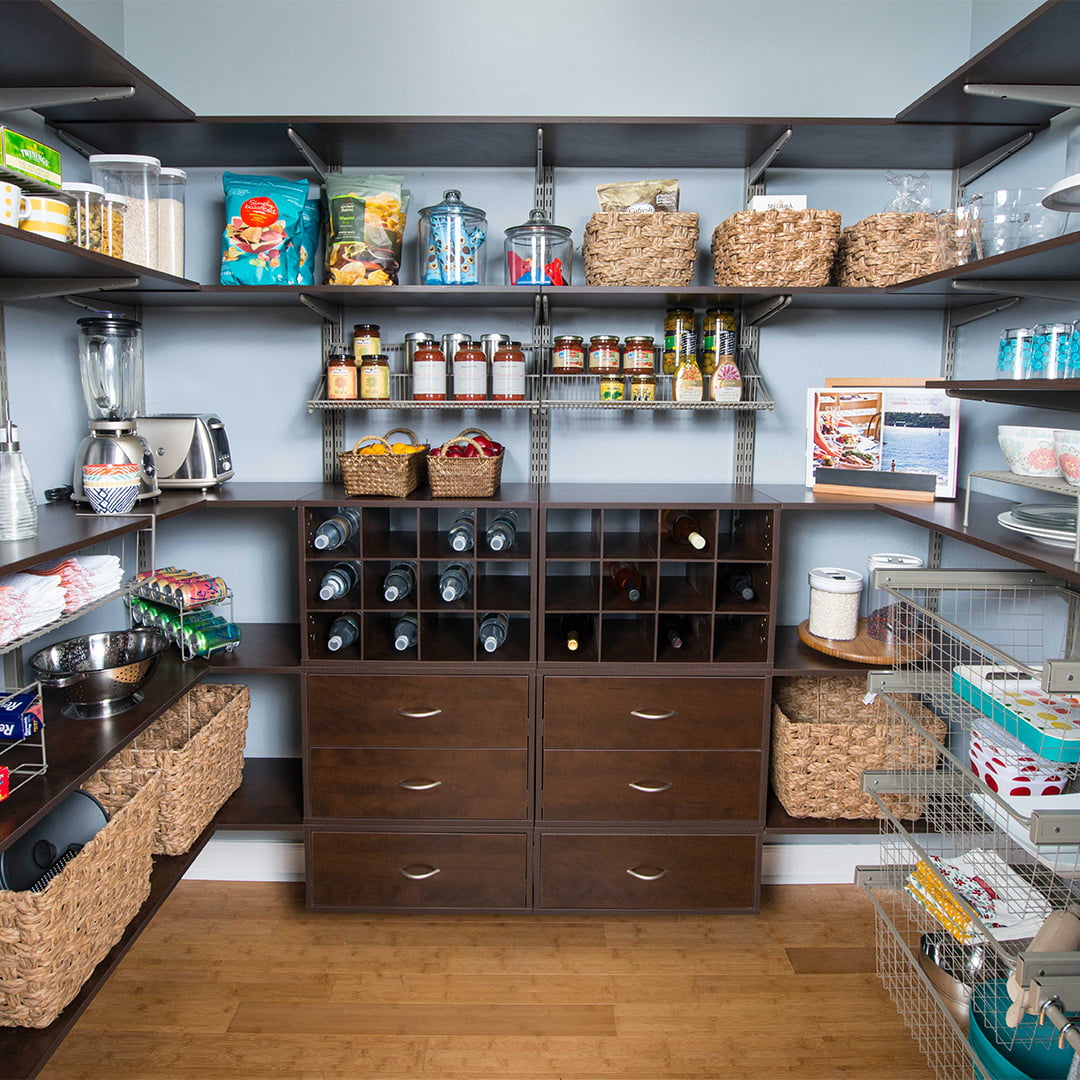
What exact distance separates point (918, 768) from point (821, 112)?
5.96ft

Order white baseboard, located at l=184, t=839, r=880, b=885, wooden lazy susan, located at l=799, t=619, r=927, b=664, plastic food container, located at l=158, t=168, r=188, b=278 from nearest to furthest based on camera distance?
plastic food container, located at l=158, t=168, r=188, b=278 → wooden lazy susan, located at l=799, t=619, r=927, b=664 → white baseboard, located at l=184, t=839, r=880, b=885

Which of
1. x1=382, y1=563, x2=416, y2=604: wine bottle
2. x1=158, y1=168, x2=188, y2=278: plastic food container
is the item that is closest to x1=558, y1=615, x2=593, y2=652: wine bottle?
x1=382, y1=563, x2=416, y2=604: wine bottle

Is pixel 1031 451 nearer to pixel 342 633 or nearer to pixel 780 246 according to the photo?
pixel 780 246

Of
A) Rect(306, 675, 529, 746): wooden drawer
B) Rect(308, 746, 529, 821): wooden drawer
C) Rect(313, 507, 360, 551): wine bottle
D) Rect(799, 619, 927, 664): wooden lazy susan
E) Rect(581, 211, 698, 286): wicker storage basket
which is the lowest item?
Rect(308, 746, 529, 821): wooden drawer

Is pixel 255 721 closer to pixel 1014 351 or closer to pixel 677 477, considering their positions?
pixel 677 477

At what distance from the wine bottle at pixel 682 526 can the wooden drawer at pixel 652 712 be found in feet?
1.23

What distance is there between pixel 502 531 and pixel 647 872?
3.23ft

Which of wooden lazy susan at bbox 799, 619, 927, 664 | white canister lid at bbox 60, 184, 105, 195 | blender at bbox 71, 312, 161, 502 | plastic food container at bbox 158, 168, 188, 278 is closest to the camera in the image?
white canister lid at bbox 60, 184, 105, 195

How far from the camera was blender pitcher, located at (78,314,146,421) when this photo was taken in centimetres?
211

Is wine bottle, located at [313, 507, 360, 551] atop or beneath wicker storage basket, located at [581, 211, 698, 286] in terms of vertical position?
beneath

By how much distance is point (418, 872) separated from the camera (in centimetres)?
230

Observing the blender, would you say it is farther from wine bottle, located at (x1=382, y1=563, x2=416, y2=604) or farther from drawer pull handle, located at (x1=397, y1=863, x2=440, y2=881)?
drawer pull handle, located at (x1=397, y1=863, x2=440, y2=881)

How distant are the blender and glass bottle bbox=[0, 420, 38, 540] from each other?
0.31 meters

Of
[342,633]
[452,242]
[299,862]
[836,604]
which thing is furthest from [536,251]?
[299,862]
